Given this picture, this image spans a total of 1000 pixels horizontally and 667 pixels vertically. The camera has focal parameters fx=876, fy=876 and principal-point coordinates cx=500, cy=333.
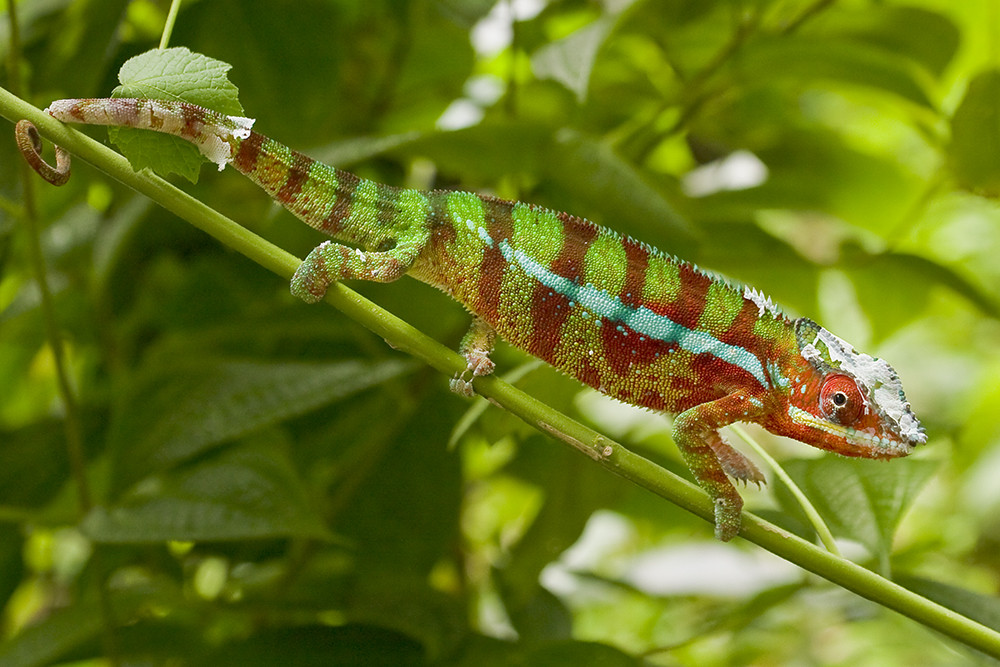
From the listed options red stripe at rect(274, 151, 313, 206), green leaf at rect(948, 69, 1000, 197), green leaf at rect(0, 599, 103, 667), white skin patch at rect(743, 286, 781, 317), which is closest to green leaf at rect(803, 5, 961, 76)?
green leaf at rect(948, 69, 1000, 197)

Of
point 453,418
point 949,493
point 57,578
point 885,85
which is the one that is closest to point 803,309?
point 885,85

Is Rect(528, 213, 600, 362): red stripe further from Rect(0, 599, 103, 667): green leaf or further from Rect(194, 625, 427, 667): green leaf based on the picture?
Rect(0, 599, 103, 667): green leaf

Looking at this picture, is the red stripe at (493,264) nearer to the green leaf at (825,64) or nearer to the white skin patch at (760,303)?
the white skin patch at (760,303)

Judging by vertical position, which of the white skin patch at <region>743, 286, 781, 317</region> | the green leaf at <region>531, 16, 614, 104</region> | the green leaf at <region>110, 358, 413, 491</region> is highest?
the green leaf at <region>531, 16, 614, 104</region>

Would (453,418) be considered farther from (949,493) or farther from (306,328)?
(949,493)

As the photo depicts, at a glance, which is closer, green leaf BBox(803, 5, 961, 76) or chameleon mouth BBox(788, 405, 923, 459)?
chameleon mouth BBox(788, 405, 923, 459)

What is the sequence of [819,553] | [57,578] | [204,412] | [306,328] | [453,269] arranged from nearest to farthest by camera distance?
[819,553], [453,269], [204,412], [306,328], [57,578]
